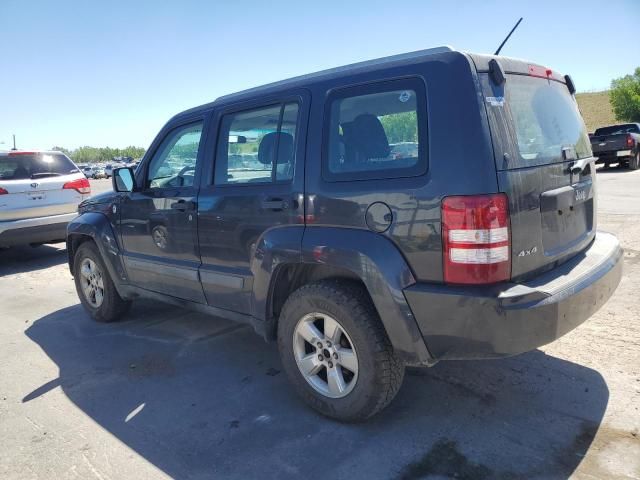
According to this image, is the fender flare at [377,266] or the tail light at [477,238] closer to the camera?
the tail light at [477,238]

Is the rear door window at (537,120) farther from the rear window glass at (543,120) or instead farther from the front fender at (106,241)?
the front fender at (106,241)

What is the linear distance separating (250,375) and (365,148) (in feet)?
6.27

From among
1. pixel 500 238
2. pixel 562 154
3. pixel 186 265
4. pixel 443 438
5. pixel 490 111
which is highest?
pixel 490 111

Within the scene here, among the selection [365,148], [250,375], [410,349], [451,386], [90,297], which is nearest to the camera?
[410,349]

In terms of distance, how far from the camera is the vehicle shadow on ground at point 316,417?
2.64m

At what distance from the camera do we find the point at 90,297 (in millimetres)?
5262

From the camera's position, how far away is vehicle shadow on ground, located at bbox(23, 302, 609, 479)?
8.66ft

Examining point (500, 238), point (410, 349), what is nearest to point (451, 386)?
point (410, 349)

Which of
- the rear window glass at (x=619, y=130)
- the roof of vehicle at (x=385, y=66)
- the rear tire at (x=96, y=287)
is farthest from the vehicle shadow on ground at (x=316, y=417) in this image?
the rear window glass at (x=619, y=130)

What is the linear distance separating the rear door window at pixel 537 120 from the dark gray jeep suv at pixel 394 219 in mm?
13

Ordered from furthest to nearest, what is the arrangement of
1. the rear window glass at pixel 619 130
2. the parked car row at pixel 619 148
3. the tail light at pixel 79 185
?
the rear window glass at pixel 619 130 < the parked car row at pixel 619 148 < the tail light at pixel 79 185

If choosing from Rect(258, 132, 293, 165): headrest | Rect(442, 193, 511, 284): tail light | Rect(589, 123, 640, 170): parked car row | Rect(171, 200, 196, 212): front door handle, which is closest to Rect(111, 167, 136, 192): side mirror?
Rect(171, 200, 196, 212): front door handle

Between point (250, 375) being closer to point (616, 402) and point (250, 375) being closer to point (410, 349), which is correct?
point (410, 349)

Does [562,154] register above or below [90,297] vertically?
above
